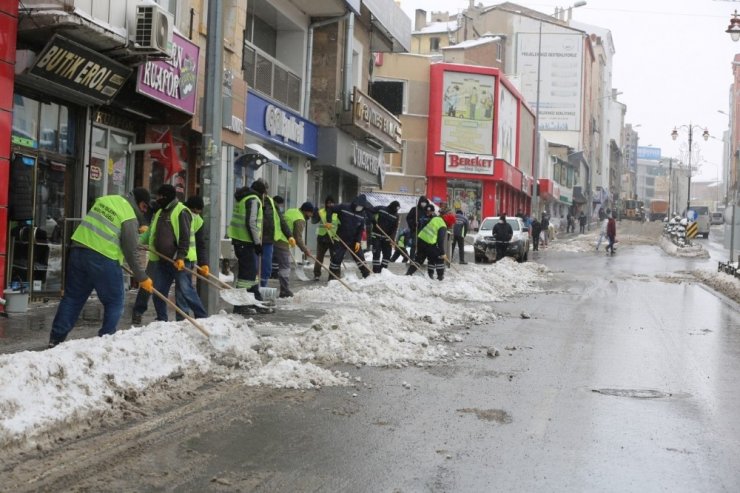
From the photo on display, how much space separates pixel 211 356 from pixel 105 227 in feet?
4.77

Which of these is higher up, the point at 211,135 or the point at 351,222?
the point at 211,135

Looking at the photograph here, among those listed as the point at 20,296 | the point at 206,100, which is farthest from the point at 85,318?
the point at 206,100

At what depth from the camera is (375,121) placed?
88.6 feet

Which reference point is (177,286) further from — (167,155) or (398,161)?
(398,161)

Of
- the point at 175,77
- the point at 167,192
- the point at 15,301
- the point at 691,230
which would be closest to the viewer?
the point at 167,192

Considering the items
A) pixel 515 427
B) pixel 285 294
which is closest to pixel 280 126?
pixel 285 294

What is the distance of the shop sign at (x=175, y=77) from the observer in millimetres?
13648

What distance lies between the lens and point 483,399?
23.2ft

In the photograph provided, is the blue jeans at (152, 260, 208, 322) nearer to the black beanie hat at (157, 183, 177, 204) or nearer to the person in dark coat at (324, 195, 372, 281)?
the black beanie hat at (157, 183, 177, 204)

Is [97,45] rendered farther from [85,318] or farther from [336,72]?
[336,72]

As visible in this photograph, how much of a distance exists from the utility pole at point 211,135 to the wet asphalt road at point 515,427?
316 cm

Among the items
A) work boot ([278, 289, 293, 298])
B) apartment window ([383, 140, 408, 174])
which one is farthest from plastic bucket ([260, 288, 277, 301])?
apartment window ([383, 140, 408, 174])

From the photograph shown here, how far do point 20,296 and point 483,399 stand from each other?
654 centimetres

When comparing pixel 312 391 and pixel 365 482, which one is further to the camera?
pixel 312 391
